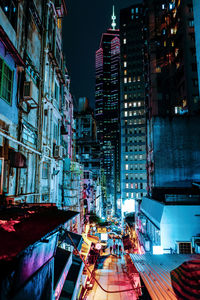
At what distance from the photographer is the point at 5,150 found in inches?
344

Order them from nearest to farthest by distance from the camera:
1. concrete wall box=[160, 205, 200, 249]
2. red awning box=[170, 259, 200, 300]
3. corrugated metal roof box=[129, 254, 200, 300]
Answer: red awning box=[170, 259, 200, 300], corrugated metal roof box=[129, 254, 200, 300], concrete wall box=[160, 205, 200, 249]

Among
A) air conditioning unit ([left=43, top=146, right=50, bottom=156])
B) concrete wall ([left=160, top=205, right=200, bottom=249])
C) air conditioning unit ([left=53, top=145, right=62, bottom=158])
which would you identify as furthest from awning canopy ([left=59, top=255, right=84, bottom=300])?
concrete wall ([left=160, top=205, right=200, bottom=249])

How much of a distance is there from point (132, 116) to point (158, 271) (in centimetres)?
5733

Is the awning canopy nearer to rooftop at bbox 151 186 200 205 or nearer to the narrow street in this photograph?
the narrow street

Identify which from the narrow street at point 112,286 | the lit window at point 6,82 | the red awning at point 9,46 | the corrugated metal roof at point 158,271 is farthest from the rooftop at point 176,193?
the red awning at point 9,46

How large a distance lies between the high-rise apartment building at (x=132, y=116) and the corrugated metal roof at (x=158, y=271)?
45780 millimetres

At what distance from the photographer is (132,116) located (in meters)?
63.7

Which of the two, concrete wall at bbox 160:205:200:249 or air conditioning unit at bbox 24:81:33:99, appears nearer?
air conditioning unit at bbox 24:81:33:99

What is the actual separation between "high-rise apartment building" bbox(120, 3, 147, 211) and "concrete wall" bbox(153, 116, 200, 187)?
2966 centimetres

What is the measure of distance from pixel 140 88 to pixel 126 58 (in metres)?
13.4

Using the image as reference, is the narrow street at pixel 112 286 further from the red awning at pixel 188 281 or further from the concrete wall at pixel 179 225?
the red awning at pixel 188 281

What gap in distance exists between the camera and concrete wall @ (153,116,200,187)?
28.9 m

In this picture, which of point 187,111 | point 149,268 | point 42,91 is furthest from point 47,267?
point 187,111

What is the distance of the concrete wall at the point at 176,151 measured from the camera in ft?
94.7
